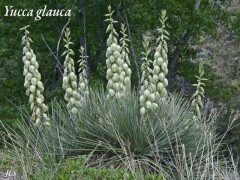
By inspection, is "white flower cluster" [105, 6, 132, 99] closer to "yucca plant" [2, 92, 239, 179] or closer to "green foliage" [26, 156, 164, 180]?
"yucca plant" [2, 92, 239, 179]

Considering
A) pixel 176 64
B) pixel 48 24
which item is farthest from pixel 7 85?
pixel 176 64

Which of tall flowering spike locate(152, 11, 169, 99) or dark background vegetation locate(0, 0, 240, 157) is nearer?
tall flowering spike locate(152, 11, 169, 99)

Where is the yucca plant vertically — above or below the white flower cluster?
below

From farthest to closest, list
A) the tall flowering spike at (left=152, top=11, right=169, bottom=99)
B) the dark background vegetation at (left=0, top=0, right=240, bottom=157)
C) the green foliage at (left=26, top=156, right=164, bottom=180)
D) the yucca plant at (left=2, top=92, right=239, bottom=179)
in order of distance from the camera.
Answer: the dark background vegetation at (left=0, top=0, right=240, bottom=157)
the tall flowering spike at (left=152, top=11, right=169, bottom=99)
the yucca plant at (left=2, top=92, right=239, bottom=179)
the green foliage at (left=26, top=156, right=164, bottom=180)

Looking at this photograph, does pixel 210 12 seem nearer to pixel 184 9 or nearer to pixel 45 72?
pixel 184 9

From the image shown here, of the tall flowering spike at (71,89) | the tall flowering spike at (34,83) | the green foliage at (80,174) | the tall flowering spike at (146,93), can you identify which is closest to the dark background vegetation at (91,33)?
the tall flowering spike at (71,89)

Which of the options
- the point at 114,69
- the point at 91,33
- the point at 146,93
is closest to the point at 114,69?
the point at 114,69

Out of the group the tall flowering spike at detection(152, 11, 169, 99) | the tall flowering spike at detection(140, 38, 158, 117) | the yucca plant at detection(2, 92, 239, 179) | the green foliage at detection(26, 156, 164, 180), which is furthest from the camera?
the tall flowering spike at detection(152, 11, 169, 99)

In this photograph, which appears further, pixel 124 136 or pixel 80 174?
pixel 124 136

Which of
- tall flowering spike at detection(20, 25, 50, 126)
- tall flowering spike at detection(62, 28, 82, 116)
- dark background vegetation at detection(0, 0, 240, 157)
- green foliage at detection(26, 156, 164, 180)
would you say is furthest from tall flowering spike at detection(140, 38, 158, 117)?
dark background vegetation at detection(0, 0, 240, 157)

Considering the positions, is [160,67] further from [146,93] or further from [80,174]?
[80,174]

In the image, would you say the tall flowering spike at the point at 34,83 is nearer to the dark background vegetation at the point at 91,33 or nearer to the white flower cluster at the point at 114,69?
the white flower cluster at the point at 114,69

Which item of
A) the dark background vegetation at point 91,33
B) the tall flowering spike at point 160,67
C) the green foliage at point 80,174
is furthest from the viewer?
the dark background vegetation at point 91,33

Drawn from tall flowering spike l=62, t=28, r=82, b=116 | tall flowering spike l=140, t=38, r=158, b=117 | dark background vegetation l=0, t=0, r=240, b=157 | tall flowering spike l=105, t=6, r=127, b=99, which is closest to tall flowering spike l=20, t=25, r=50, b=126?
tall flowering spike l=62, t=28, r=82, b=116
